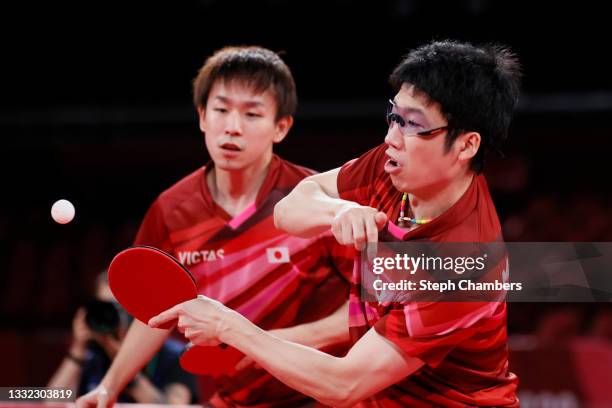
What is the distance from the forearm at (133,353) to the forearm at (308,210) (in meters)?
0.70

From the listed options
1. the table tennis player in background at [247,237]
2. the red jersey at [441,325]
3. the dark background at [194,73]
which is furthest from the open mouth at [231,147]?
the dark background at [194,73]

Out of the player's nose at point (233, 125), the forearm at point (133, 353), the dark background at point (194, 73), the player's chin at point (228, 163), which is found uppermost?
the dark background at point (194, 73)

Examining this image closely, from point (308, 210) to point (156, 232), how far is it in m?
0.82

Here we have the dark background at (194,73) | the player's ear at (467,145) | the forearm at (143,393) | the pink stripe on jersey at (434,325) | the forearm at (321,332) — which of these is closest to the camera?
the pink stripe on jersey at (434,325)

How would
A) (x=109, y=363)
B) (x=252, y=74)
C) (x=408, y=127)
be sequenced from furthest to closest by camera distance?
(x=109, y=363) < (x=252, y=74) < (x=408, y=127)

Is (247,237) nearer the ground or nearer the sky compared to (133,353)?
nearer the sky

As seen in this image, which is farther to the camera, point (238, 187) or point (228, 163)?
point (238, 187)

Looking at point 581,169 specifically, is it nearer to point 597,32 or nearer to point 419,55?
point 597,32

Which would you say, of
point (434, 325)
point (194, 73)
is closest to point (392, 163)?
point (434, 325)

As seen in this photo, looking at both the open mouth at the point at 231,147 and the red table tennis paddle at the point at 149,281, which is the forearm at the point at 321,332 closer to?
the red table tennis paddle at the point at 149,281

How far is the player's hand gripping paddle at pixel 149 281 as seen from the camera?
2.29 metres

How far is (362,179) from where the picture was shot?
2.59m

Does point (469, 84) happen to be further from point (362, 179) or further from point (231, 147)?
point (231, 147)

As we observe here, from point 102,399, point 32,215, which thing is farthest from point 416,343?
point 32,215
